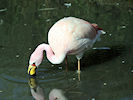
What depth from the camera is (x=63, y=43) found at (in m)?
5.79

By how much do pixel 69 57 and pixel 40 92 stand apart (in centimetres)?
161

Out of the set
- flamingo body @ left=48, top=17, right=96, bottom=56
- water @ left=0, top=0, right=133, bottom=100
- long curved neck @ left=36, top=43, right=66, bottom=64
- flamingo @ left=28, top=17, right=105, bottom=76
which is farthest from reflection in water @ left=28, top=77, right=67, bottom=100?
flamingo body @ left=48, top=17, right=96, bottom=56

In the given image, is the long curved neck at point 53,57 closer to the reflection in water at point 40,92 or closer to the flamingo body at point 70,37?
the flamingo body at point 70,37

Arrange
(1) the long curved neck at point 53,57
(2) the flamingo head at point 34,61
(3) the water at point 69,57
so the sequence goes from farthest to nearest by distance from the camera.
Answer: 1. (2) the flamingo head at point 34,61
2. (1) the long curved neck at point 53,57
3. (3) the water at point 69,57

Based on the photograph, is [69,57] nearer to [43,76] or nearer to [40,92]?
[43,76]

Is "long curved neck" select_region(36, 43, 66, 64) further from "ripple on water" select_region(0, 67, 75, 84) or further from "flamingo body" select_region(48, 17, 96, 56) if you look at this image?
"ripple on water" select_region(0, 67, 75, 84)

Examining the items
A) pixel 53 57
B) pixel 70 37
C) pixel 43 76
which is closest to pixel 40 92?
pixel 43 76

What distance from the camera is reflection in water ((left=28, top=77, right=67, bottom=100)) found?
544 cm

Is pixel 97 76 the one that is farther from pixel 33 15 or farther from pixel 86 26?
pixel 33 15

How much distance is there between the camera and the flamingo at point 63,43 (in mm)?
5809

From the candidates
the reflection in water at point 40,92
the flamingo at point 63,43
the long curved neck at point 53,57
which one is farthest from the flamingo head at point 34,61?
the reflection in water at point 40,92

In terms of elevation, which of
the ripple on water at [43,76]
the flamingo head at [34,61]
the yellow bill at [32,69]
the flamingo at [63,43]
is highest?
the flamingo at [63,43]

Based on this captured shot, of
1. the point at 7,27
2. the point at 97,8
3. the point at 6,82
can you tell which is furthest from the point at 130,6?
the point at 6,82

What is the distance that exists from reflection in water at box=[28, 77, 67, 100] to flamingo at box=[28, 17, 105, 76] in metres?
0.24
